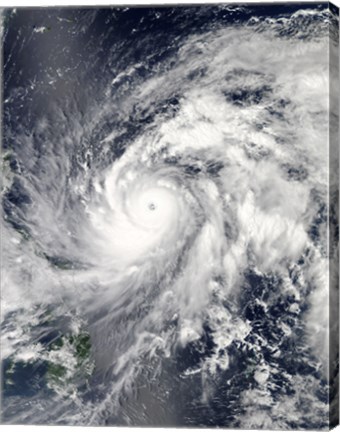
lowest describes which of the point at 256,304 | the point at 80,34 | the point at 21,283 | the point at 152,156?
the point at 21,283

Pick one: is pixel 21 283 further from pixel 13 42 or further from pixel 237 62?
pixel 237 62

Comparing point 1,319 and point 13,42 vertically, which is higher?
point 13,42

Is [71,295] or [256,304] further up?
[256,304]

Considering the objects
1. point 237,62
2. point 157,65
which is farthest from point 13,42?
point 237,62

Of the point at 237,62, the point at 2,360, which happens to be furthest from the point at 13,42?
the point at 2,360

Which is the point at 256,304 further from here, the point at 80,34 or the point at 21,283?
the point at 80,34

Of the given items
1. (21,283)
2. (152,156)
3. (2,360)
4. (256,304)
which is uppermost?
(152,156)
